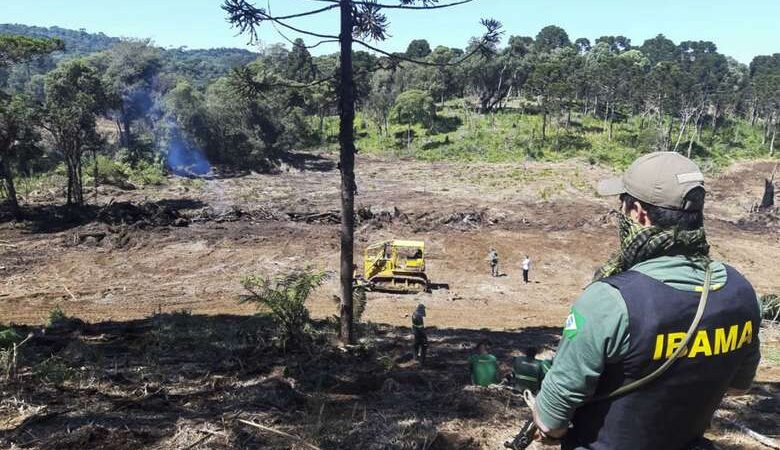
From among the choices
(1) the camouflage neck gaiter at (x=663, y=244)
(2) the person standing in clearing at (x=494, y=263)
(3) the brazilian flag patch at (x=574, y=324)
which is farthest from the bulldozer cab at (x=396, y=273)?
(3) the brazilian flag patch at (x=574, y=324)

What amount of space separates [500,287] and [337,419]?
15.2m

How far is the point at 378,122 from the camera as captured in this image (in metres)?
63.2

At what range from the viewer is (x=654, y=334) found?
6.59 feet

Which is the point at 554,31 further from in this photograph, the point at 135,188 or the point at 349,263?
the point at 349,263

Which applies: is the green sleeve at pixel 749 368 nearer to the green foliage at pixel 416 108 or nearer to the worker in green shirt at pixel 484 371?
the worker in green shirt at pixel 484 371

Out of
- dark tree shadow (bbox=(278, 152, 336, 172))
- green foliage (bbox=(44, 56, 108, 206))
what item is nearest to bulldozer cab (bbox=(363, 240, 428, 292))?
green foliage (bbox=(44, 56, 108, 206))

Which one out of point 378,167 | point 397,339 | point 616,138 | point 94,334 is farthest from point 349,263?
point 616,138

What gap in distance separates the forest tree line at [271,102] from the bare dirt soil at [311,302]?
13.4 feet

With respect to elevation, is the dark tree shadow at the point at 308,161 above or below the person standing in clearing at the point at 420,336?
above

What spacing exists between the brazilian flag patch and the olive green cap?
553mm

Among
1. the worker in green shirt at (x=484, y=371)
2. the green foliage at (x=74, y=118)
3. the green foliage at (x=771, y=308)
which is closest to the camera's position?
the worker in green shirt at (x=484, y=371)

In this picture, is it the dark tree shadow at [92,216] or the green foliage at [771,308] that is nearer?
the green foliage at [771,308]

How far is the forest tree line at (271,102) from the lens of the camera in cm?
2517

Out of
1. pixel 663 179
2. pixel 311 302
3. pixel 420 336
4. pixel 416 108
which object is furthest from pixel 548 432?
pixel 416 108
